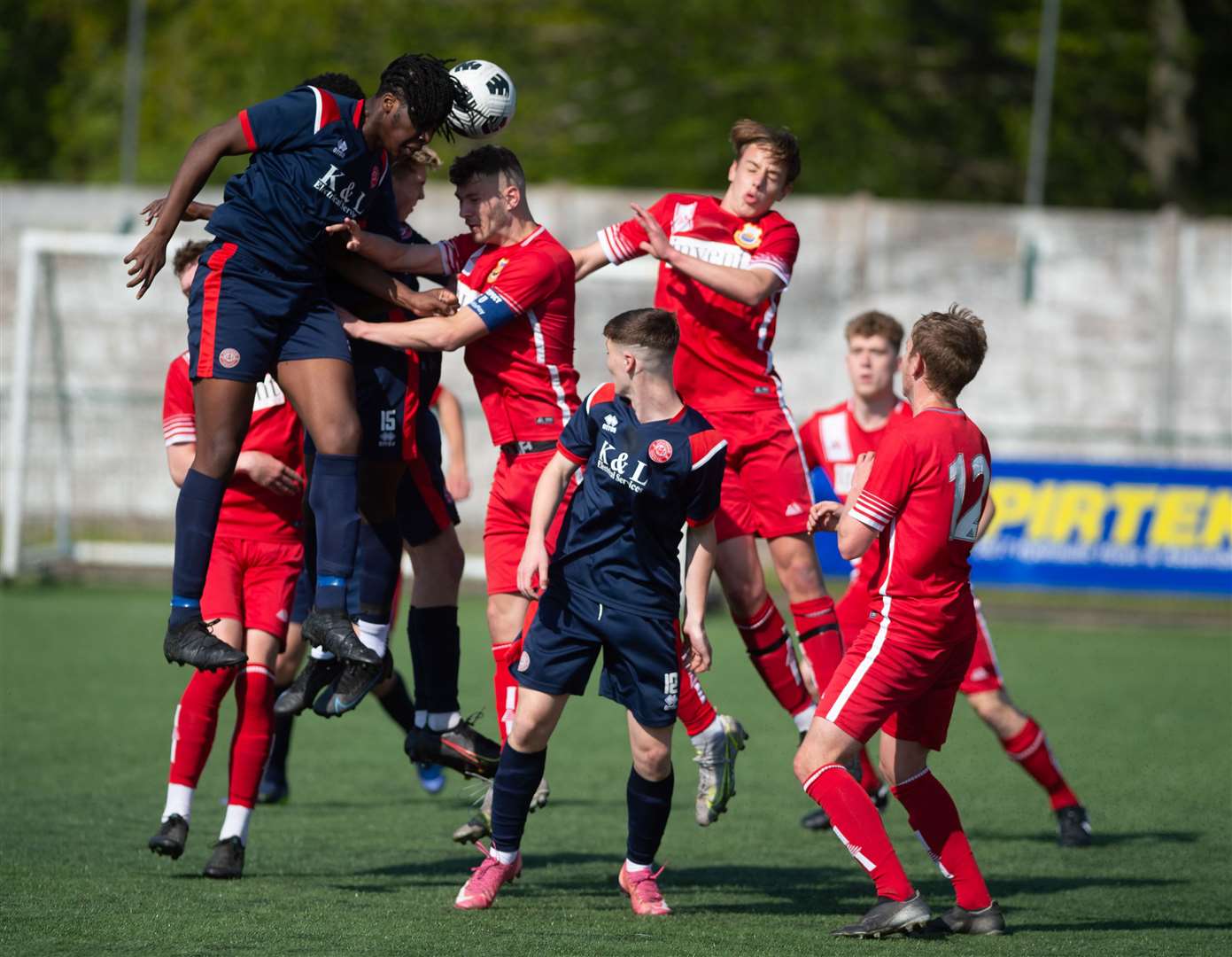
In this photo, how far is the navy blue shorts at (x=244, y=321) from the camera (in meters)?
5.96

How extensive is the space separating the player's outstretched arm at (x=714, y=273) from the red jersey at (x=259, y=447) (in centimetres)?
171

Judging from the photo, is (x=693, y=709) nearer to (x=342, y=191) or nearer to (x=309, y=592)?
(x=309, y=592)

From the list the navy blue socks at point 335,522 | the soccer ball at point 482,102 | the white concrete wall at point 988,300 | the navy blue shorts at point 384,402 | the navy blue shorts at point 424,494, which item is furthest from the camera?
the white concrete wall at point 988,300

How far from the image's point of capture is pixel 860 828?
18.7ft

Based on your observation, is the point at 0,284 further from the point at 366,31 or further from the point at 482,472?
the point at 366,31

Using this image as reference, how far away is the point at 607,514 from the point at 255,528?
1811mm

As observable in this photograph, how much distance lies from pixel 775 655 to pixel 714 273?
1698mm

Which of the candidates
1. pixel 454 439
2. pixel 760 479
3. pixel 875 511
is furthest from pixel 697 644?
pixel 454 439

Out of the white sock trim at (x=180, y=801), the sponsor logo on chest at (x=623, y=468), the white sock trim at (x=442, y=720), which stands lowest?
the white sock trim at (x=180, y=801)

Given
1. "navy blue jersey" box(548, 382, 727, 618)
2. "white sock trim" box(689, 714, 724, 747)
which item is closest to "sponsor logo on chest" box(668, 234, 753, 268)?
"navy blue jersey" box(548, 382, 727, 618)

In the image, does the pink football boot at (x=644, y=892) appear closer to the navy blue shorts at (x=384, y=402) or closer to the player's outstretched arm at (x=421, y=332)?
the navy blue shorts at (x=384, y=402)

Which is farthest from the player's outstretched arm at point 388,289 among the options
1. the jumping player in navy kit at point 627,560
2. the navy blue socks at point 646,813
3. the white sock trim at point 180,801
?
the white sock trim at point 180,801

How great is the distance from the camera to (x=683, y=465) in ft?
19.4

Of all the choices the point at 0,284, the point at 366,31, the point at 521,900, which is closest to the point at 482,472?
the point at 0,284
